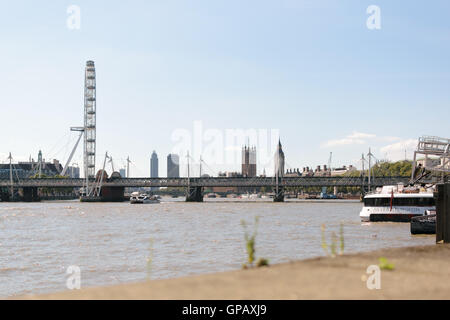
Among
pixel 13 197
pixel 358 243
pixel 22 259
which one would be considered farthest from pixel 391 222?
pixel 13 197

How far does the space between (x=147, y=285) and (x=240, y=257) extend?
23.3 m

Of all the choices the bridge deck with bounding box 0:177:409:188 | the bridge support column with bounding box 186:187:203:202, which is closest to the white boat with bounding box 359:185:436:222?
the bridge deck with bounding box 0:177:409:188

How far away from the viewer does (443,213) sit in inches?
595

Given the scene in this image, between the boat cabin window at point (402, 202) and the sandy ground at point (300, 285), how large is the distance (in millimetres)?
54452

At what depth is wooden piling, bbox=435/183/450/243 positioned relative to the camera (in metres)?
14.8

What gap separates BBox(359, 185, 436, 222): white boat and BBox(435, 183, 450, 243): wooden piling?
4550 centimetres

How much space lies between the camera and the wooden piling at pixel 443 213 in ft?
48.5

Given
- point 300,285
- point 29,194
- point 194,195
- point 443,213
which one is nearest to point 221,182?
point 194,195

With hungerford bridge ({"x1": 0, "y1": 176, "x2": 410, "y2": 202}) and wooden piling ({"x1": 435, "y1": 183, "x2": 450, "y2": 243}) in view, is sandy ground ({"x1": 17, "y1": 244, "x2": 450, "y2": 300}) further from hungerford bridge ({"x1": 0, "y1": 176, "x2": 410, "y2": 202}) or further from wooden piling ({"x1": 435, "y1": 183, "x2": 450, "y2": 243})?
hungerford bridge ({"x1": 0, "y1": 176, "x2": 410, "y2": 202})

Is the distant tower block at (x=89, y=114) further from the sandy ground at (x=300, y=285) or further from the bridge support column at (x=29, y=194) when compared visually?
the sandy ground at (x=300, y=285)

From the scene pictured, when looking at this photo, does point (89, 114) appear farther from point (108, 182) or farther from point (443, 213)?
point (443, 213)
